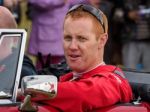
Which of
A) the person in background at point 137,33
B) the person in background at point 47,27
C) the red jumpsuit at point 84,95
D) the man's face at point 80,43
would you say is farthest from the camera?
the person in background at point 137,33

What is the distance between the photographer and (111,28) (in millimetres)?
11781

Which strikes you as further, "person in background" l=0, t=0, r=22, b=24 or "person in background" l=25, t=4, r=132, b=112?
"person in background" l=0, t=0, r=22, b=24

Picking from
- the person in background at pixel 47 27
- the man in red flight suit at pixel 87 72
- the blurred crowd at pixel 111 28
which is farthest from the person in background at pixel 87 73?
the person in background at pixel 47 27

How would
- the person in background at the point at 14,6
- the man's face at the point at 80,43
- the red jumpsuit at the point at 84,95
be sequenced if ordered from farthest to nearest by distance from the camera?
the person in background at the point at 14,6
the man's face at the point at 80,43
the red jumpsuit at the point at 84,95

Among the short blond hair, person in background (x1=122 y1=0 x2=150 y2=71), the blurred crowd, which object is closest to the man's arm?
the short blond hair

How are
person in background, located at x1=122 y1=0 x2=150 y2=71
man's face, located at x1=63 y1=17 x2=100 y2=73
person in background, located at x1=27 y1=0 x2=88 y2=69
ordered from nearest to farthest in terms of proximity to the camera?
man's face, located at x1=63 y1=17 x2=100 y2=73, person in background, located at x1=27 y1=0 x2=88 y2=69, person in background, located at x1=122 y1=0 x2=150 y2=71

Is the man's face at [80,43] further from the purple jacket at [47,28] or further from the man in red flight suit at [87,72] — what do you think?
the purple jacket at [47,28]

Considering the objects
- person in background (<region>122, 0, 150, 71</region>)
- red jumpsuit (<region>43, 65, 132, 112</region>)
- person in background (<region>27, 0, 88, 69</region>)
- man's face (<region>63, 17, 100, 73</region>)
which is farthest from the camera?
person in background (<region>122, 0, 150, 71</region>)

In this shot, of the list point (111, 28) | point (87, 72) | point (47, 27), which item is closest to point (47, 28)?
point (47, 27)

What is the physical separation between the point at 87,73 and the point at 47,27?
488 cm

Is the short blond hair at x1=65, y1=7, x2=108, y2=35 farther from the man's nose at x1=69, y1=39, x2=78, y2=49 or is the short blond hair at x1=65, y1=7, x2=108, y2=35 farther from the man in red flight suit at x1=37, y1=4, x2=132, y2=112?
the man's nose at x1=69, y1=39, x2=78, y2=49

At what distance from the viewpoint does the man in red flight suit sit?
4.62 metres

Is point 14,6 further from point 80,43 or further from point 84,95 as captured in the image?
point 84,95

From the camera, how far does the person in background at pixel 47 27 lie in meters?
9.61
